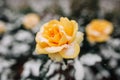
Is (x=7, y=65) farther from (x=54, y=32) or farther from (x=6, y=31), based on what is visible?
(x=54, y=32)

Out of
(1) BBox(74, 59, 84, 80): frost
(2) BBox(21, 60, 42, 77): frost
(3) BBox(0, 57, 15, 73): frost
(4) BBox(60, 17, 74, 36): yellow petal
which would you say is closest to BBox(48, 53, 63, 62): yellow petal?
(4) BBox(60, 17, 74, 36): yellow petal

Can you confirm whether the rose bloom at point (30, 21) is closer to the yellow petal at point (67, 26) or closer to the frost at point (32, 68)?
the frost at point (32, 68)

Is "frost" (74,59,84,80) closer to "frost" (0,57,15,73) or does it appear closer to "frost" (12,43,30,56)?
"frost" (0,57,15,73)

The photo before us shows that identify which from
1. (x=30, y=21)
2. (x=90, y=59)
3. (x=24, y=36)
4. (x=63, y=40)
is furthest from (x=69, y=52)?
(x=30, y=21)

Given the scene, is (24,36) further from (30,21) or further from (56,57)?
(56,57)

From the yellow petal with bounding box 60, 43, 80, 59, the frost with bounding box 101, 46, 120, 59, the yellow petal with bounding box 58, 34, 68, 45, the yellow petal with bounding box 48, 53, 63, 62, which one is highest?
the yellow petal with bounding box 58, 34, 68, 45

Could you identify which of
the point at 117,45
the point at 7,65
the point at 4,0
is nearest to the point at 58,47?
the point at 7,65
